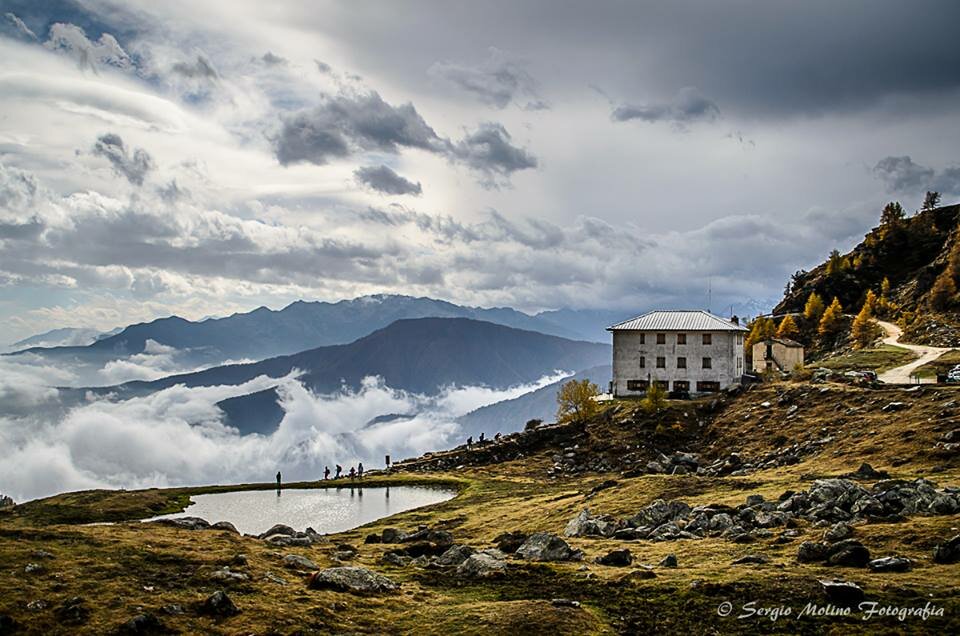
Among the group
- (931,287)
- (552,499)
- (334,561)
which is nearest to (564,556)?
(334,561)

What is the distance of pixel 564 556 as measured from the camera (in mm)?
33562

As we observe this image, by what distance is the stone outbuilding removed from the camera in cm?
13462

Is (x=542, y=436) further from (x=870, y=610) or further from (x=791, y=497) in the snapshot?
(x=870, y=610)

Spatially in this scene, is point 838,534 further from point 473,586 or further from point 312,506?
point 312,506

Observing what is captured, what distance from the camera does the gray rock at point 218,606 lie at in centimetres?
2419

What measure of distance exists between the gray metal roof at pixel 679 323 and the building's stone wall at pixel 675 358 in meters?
0.72

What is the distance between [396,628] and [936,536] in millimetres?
22334

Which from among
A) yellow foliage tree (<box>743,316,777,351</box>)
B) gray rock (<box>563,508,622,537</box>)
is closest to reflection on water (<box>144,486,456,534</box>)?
gray rock (<box>563,508,622,537</box>)

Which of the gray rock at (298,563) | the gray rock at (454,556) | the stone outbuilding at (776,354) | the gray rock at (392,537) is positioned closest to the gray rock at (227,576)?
the gray rock at (298,563)

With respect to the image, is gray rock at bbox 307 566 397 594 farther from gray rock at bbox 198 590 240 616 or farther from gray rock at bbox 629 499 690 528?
gray rock at bbox 629 499 690 528

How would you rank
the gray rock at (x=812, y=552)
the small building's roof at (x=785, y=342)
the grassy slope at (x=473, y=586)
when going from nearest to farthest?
the grassy slope at (x=473, y=586) < the gray rock at (x=812, y=552) < the small building's roof at (x=785, y=342)

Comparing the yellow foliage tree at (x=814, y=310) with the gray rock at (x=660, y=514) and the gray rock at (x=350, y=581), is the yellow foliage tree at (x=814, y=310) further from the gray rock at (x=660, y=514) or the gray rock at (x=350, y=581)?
the gray rock at (x=350, y=581)

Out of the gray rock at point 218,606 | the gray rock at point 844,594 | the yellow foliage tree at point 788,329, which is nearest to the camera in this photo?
the gray rock at point 844,594

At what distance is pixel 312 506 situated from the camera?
70250 mm
